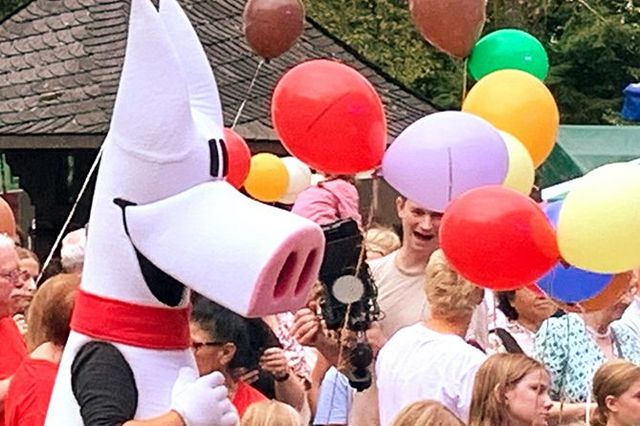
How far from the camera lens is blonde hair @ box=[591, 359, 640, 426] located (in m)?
4.63

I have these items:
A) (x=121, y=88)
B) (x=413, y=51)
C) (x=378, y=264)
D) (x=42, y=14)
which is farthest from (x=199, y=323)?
(x=413, y=51)

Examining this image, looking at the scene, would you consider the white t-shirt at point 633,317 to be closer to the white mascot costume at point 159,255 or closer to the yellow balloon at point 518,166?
the yellow balloon at point 518,166

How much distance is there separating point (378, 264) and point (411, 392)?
1.88 feet

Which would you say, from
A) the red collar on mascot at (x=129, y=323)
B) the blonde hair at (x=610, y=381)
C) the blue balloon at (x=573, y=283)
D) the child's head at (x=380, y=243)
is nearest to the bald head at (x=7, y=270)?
the child's head at (x=380, y=243)

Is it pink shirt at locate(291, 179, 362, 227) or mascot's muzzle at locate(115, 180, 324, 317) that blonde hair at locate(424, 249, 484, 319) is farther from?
mascot's muzzle at locate(115, 180, 324, 317)

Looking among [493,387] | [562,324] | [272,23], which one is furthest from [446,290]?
[272,23]

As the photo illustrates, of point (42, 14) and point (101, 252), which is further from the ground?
point (101, 252)

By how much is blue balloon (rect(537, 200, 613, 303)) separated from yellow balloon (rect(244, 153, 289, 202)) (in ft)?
6.97

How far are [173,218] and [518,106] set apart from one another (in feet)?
4.79

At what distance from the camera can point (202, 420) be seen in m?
3.08

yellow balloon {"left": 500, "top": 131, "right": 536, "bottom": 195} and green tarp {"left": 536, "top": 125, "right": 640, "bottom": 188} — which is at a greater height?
yellow balloon {"left": 500, "top": 131, "right": 536, "bottom": 195}

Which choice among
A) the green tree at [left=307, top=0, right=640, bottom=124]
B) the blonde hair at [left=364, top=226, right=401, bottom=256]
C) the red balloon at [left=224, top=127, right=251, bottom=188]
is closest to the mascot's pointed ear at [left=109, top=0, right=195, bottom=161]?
the red balloon at [left=224, top=127, right=251, bottom=188]

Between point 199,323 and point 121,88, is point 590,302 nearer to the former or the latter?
point 199,323

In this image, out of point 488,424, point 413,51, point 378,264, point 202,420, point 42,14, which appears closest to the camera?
point 202,420
